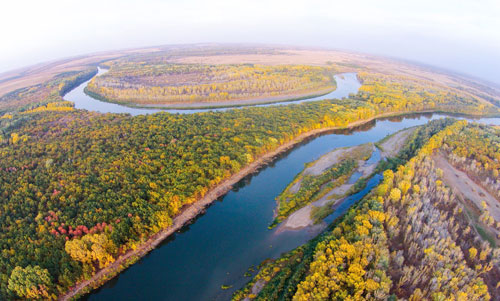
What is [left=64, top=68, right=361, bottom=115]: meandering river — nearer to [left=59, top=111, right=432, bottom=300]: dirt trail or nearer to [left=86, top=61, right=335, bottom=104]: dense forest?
[left=86, top=61, right=335, bottom=104]: dense forest

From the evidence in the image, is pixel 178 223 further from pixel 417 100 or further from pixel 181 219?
pixel 417 100

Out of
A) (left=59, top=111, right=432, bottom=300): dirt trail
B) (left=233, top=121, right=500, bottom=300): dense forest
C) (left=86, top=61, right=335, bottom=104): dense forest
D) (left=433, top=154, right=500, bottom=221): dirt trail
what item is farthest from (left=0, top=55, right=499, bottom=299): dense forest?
(left=86, top=61, right=335, bottom=104): dense forest

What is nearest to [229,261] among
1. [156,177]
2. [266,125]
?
[156,177]

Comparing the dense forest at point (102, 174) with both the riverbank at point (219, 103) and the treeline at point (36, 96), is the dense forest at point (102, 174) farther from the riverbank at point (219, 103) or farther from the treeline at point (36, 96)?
the riverbank at point (219, 103)

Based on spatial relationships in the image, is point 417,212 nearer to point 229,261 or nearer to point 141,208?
point 229,261

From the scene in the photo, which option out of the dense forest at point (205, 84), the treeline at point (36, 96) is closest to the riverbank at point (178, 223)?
the dense forest at point (205, 84)

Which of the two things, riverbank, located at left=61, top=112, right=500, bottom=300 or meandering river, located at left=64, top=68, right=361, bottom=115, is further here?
meandering river, located at left=64, top=68, right=361, bottom=115
